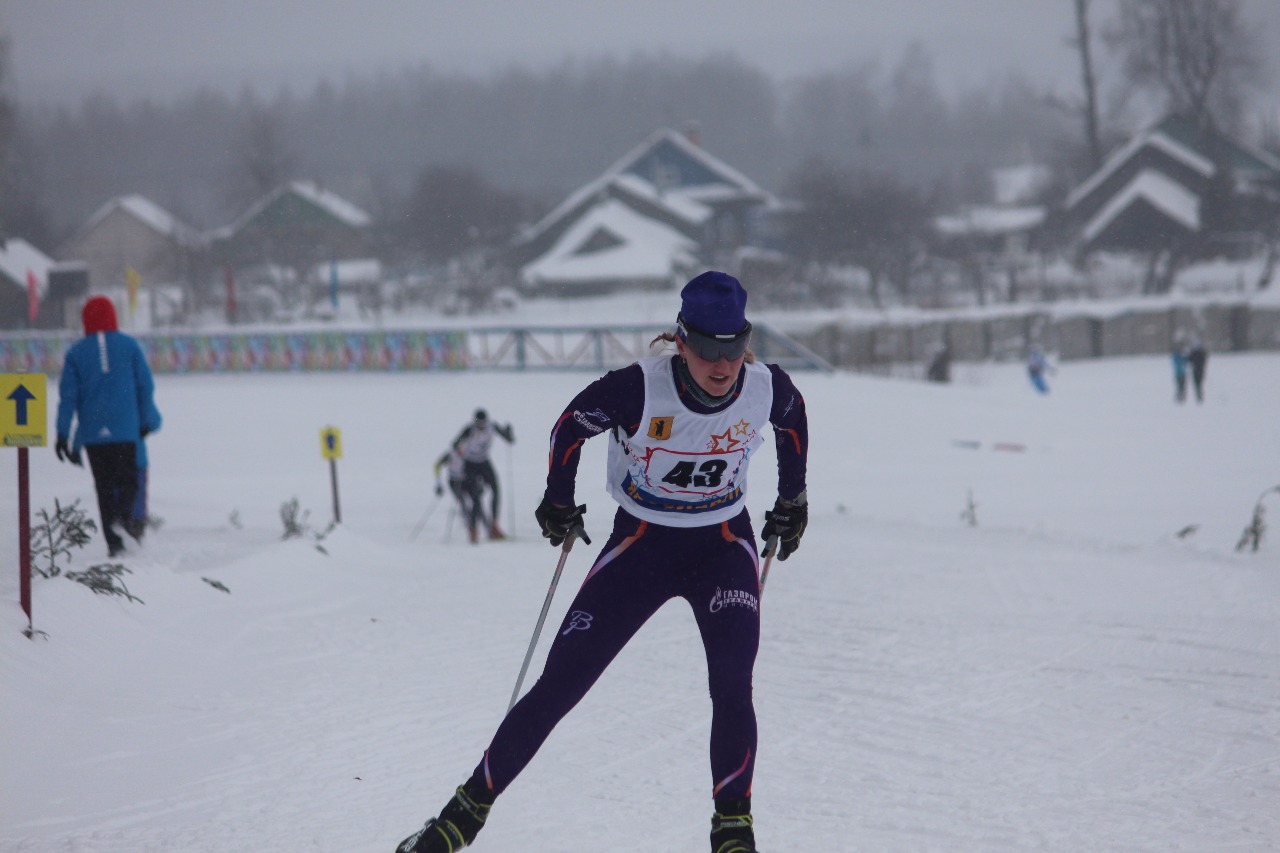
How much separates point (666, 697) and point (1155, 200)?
51693mm

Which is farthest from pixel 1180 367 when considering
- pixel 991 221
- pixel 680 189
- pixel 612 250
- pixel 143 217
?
pixel 143 217

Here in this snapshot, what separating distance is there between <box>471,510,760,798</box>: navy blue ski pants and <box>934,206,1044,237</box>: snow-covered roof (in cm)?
5663

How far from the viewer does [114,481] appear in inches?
315

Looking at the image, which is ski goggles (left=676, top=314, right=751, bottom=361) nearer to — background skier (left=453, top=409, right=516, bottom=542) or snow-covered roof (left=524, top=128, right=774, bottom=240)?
background skier (left=453, top=409, right=516, bottom=542)

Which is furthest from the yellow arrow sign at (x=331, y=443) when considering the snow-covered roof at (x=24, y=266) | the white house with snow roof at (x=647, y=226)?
the white house with snow roof at (x=647, y=226)

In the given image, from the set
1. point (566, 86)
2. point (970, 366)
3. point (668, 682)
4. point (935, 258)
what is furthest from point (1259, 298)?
point (566, 86)


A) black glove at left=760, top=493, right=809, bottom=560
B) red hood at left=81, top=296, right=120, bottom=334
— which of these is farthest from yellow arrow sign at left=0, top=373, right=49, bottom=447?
black glove at left=760, top=493, right=809, bottom=560

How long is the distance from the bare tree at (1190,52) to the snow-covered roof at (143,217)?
46.0 metres

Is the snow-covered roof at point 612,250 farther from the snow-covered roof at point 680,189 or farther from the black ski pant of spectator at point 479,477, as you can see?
the black ski pant of spectator at point 479,477

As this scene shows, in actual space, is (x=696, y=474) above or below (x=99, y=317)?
below

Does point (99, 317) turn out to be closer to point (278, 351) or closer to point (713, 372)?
point (713, 372)

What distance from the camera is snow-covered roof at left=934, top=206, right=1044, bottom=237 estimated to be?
2438 inches

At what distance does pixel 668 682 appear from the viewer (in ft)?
20.0

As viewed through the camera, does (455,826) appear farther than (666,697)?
No
